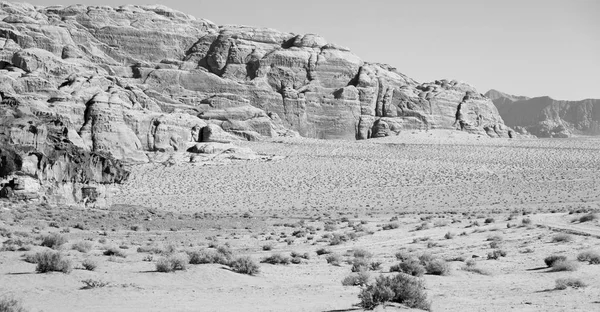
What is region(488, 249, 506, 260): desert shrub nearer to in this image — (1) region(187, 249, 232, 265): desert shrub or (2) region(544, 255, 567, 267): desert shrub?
(2) region(544, 255, 567, 267): desert shrub

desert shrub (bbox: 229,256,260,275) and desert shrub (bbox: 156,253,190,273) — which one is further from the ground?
desert shrub (bbox: 156,253,190,273)

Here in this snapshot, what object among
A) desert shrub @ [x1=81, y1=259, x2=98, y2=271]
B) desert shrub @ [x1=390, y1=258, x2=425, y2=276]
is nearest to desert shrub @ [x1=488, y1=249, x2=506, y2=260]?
desert shrub @ [x1=390, y1=258, x2=425, y2=276]

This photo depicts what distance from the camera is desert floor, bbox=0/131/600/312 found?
12.1 meters

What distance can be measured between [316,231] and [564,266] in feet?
50.6

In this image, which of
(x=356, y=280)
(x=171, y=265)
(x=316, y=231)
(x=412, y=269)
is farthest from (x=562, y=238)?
(x=316, y=231)

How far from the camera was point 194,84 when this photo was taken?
89.8 metres

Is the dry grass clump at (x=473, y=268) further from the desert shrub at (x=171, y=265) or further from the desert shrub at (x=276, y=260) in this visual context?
the desert shrub at (x=171, y=265)

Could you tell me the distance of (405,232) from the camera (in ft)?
86.6

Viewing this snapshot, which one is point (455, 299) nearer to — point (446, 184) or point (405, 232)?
point (405, 232)

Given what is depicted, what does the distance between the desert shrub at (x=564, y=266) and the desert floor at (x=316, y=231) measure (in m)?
0.08

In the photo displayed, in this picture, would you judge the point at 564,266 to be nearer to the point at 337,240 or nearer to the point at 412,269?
the point at 412,269

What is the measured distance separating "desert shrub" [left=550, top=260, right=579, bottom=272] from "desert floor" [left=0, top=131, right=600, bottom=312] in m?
0.08

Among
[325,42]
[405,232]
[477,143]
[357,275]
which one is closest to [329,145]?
[477,143]

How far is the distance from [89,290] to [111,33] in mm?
94934
